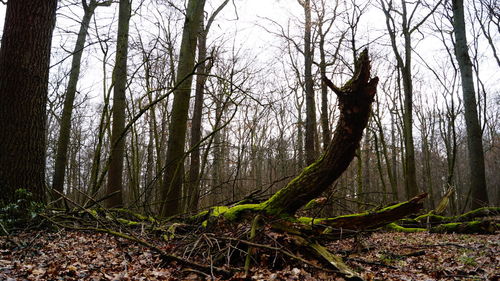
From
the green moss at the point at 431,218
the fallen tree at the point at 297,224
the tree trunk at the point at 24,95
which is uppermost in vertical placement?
the tree trunk at the point at 24,95

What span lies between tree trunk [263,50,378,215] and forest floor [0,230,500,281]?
0.82 metres

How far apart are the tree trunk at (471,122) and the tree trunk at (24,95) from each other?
11.5 meters

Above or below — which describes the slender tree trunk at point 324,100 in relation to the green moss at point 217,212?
above

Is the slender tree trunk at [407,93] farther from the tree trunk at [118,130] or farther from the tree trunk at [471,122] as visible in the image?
the tree trunk at [118,130]

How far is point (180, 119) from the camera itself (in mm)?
7898

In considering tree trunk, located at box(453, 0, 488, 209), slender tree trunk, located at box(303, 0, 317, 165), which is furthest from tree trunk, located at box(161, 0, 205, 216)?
tree trunk, located at box(453, 0, 488, 209)

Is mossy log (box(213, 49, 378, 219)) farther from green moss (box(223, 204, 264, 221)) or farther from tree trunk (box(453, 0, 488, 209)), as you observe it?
tree trunk (box(453, 0, 488, 209))

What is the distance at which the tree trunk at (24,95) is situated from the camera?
15.9 feet

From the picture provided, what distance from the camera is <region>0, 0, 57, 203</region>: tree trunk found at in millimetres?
4832

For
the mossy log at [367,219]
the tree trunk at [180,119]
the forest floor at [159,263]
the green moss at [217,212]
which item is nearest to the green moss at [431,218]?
the forest floor at [159,263]

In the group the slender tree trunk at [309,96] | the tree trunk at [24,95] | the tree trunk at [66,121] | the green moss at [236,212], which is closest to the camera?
the green moss at [236,212]

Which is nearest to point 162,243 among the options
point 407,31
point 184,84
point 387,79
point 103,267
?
point 103,267

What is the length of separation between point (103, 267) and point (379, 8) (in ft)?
50.7

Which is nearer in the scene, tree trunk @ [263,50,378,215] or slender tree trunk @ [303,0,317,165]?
tree trunk @ [263,50,378,215]
